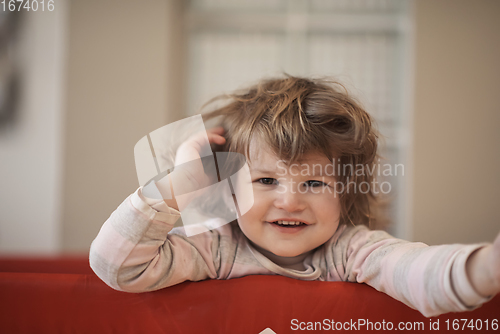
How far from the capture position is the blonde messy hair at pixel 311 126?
503 mm

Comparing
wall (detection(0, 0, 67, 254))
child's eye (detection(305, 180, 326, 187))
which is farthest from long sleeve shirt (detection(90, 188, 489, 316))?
wall (detection(0, 0, 67, 254))

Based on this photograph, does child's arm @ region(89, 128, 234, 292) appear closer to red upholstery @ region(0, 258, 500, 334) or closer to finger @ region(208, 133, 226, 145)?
red upholstery @ region(0, 258, 500, 334)

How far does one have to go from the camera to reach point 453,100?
63.4 inches

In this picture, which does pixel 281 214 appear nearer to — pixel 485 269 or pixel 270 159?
pixel 270 159

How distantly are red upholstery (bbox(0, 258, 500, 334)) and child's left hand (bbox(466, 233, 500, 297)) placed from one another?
0.10 metres

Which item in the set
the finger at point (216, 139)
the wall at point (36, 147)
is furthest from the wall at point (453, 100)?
the wall at point (36, 147)

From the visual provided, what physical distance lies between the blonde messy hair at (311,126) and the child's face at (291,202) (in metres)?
0.02

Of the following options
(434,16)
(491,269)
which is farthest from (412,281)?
(434,16)

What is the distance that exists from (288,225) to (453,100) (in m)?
1.43

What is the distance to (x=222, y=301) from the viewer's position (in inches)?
16.1

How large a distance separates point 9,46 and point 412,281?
165cm

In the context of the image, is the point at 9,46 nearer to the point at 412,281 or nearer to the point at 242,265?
the point at 242,265

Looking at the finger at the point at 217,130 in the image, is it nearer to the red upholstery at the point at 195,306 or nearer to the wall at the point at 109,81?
the red upholstery at the point at 195,306

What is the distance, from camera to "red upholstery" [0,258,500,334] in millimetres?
397
